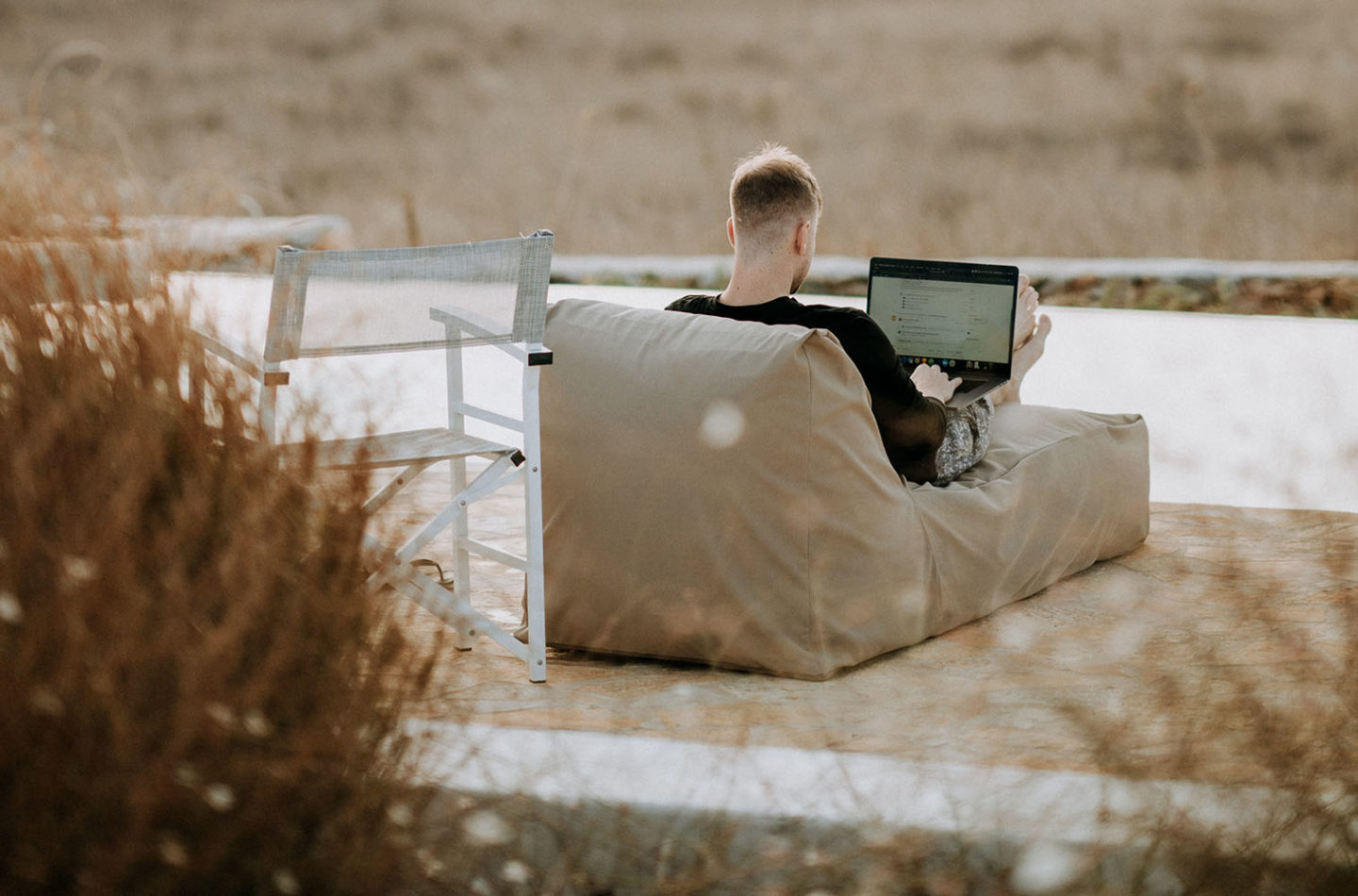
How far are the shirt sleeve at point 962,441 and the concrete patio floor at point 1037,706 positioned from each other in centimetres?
32

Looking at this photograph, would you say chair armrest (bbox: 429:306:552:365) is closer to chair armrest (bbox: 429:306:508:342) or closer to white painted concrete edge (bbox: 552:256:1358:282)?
chair armrest (bbox: 429:306:508:342)

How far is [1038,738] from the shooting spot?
234 centimetres

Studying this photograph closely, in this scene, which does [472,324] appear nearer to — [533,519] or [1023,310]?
[533,519]

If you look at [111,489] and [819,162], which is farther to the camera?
[819,162]

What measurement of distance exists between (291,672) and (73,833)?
0.89 ft

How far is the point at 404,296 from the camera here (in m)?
2.57

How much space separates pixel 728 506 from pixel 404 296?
0.67 m

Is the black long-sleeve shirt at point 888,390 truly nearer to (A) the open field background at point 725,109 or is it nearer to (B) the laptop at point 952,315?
(B) the laptop at point 952,315

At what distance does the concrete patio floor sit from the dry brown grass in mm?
154

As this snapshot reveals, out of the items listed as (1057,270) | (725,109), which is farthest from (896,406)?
(725,109)

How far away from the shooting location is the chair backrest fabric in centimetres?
244

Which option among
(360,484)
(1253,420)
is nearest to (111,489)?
(360,484)

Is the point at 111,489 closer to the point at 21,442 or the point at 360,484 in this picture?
the point at 21,442

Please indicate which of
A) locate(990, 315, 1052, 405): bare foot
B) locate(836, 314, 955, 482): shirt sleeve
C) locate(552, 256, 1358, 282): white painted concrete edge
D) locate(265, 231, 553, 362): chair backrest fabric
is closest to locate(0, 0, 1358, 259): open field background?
locate(552, 256, 1358, 282): white painted concrete edge
